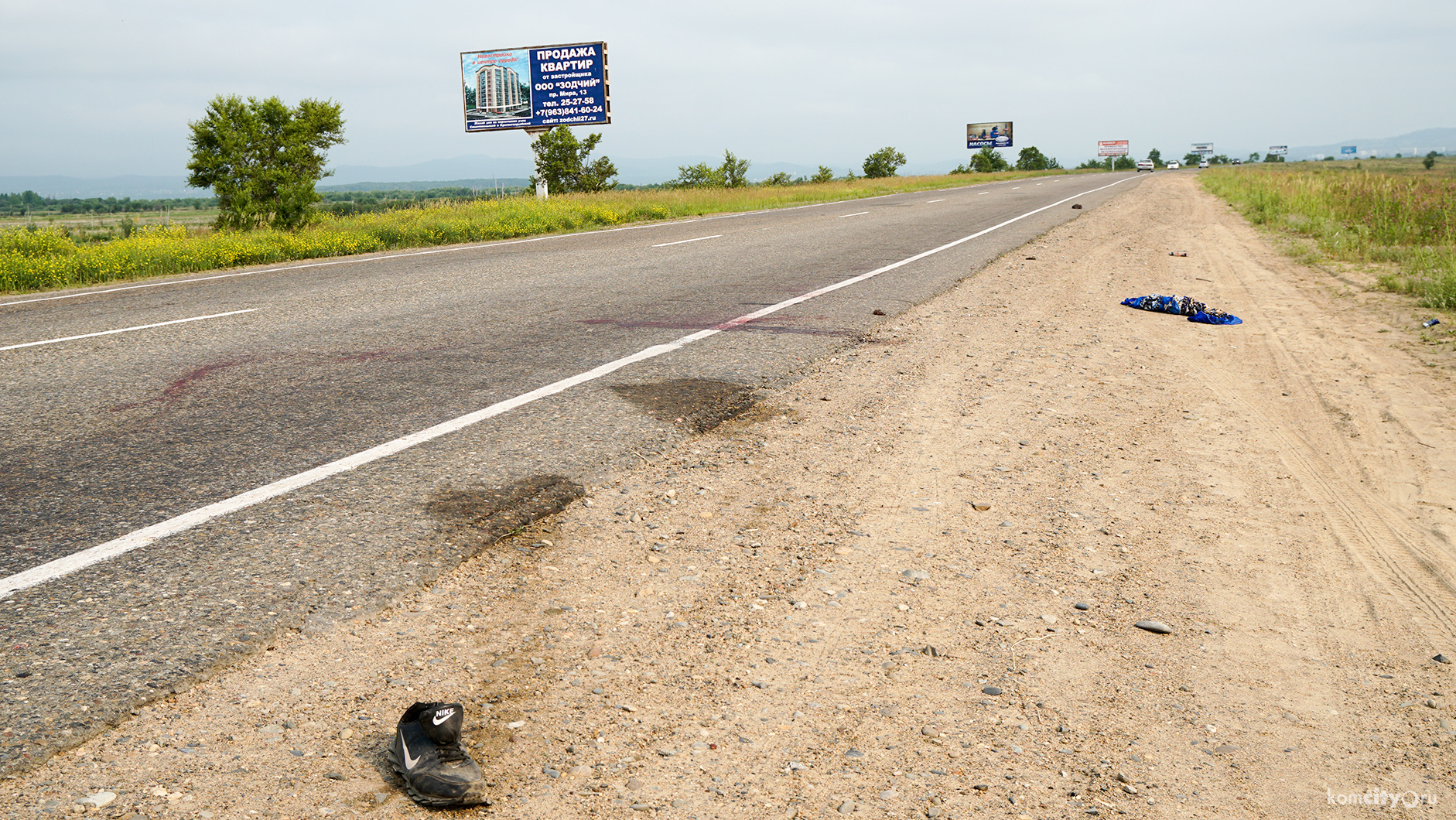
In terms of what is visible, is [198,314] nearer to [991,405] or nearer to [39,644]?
[39,644]

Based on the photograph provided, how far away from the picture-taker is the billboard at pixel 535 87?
31484 mm

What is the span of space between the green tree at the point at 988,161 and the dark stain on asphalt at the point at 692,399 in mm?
103201

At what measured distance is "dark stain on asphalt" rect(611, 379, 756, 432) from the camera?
486cm

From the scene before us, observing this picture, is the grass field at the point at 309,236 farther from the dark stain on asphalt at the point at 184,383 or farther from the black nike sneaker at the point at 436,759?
the black nike sneaker at the point at 436,759

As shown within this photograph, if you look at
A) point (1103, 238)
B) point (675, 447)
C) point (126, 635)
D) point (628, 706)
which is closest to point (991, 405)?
point (675, 447)

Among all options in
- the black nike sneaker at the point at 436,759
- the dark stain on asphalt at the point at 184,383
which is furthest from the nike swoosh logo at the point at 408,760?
the dark stain on asphalt at the point at 184,383

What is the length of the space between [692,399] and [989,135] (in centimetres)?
10362

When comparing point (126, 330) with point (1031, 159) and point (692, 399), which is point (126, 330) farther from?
point (1031, 159)

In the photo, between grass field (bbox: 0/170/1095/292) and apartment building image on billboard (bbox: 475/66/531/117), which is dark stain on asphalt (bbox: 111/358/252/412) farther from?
apartment building image on billboard (bbox: 475/66/531/117)

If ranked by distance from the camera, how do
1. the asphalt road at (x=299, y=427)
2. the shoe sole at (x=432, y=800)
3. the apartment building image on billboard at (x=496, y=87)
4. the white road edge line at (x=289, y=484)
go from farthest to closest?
1. the apartment building image on billboard at (x=496, y=87)
2. the white road edge line at (x=289, y=484)
3. the asphalt road at (x=299, y=427)
4. the shoe sole at (x=432, y=800)

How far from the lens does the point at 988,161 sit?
103625mm

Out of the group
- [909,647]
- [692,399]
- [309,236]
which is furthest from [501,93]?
[909,647]

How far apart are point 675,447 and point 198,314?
235 inches

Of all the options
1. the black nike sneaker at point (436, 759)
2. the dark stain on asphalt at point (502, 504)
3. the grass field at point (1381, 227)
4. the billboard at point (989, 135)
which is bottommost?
the black nike sneaker at point (436, 759)
